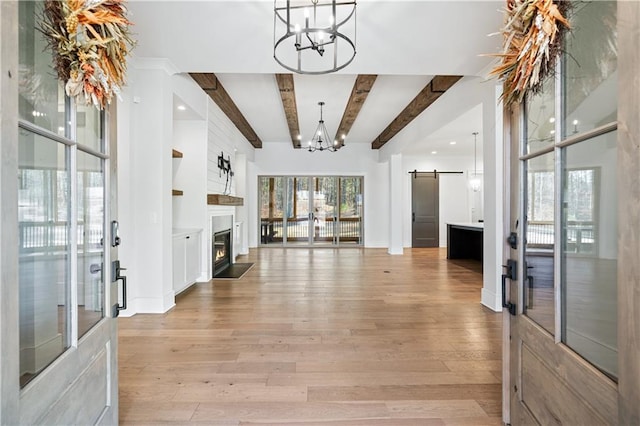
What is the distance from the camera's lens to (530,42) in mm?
1253

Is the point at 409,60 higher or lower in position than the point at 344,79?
lower

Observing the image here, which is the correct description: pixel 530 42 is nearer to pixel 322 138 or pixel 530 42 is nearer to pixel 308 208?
pixel 322 138

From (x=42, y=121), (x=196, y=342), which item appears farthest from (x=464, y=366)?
(x=42, y=121)

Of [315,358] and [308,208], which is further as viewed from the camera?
[308,208]

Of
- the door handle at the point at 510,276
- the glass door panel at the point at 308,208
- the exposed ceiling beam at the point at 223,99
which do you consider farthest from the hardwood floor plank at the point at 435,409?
the glass door panel at the point at 308,208

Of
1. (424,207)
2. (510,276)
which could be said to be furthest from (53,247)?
(424,207)

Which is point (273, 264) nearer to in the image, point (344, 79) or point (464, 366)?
point (344, 79)

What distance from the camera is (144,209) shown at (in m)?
3.61

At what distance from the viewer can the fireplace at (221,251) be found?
18.2 feet

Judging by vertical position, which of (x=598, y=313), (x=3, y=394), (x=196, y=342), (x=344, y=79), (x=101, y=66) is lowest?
(x=196, y=342)

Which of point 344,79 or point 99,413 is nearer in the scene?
point 99,413

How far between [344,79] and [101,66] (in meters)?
3.88

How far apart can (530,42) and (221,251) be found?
18.4 ft

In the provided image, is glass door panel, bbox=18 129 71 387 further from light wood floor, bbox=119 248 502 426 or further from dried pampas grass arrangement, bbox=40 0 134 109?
light wood floor, bbox=119 248 502 426
